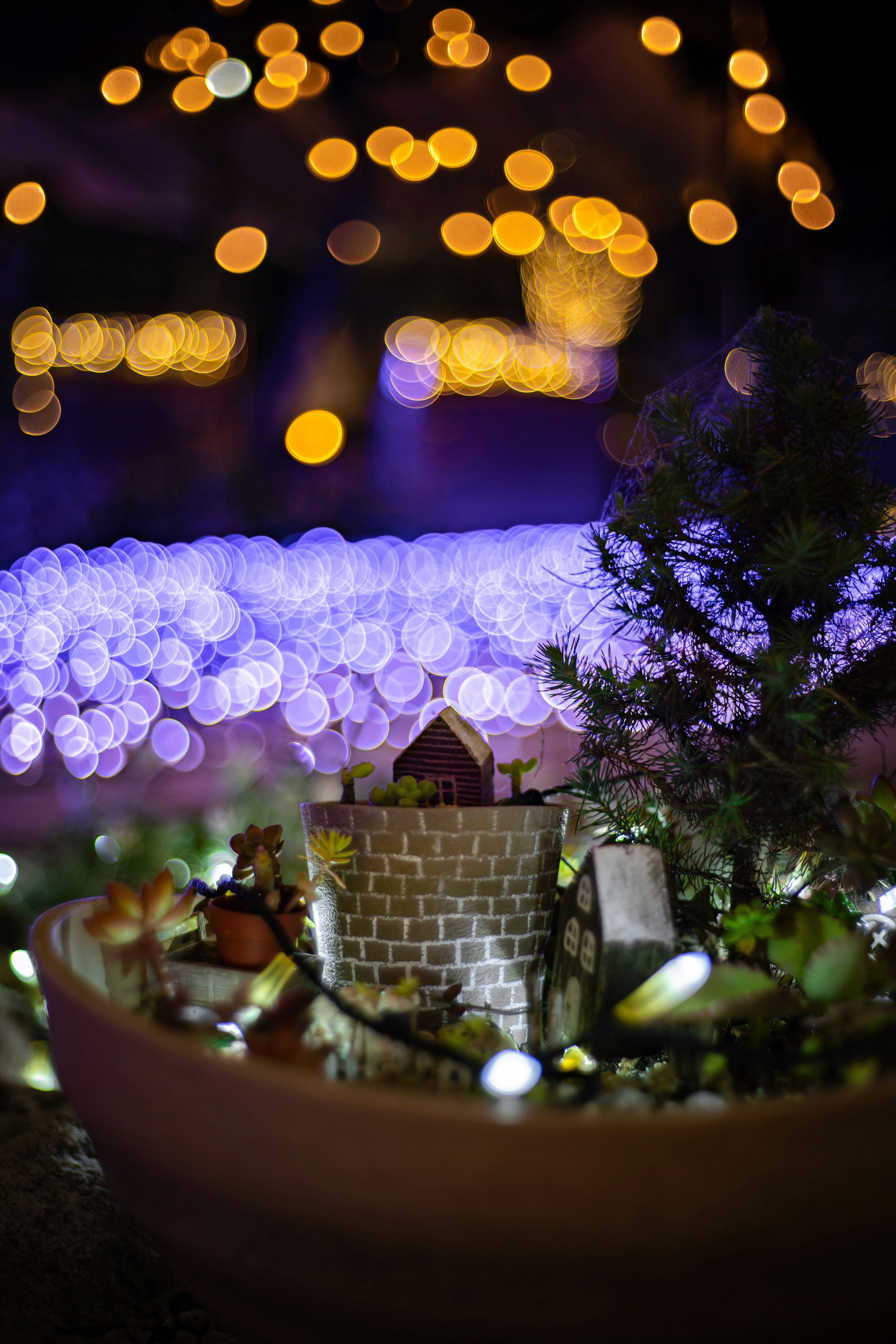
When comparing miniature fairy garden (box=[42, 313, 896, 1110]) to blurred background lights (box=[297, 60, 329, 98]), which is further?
blurred background lights (box=[297, 60, 329, 98])

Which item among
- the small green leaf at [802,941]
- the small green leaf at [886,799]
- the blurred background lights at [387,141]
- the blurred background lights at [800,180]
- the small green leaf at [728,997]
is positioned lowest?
the small green leaf at [728,997]

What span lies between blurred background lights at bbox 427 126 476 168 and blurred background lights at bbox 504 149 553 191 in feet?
0.43

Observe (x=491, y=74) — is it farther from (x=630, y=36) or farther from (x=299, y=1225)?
(x=299, y=1225)

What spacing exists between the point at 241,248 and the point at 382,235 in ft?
1.47

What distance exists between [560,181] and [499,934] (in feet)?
7.38

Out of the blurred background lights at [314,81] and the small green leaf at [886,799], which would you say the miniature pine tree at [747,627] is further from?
the blurred background lights at [314,81]

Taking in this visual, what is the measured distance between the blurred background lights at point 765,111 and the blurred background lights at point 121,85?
132 centimetres

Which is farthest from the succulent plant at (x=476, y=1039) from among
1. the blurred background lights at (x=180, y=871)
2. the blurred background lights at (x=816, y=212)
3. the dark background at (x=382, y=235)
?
the blurred background lights at (x=816, y=212)

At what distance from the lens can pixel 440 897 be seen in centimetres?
79

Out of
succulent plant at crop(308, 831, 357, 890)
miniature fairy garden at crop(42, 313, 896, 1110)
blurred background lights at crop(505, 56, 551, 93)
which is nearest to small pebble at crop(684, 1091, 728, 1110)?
miniature fairy garden at crop(42, 313, 896, 1110)

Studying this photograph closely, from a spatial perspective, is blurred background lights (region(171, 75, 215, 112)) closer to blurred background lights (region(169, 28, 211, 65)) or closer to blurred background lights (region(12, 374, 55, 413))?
blurred background lights (region(169, 28, 211, 65))

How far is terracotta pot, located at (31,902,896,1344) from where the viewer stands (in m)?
0.35

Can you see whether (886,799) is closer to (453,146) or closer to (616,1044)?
(616,1044)

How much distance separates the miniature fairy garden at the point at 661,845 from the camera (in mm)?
587
